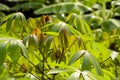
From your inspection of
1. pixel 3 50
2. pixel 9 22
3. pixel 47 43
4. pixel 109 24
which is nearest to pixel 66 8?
pixel 109 24

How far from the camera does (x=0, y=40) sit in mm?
800

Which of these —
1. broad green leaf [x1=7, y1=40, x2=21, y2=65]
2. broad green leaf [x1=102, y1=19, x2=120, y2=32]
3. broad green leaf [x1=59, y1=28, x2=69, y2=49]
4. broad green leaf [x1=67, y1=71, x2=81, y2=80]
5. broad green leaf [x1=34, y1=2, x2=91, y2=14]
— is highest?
broad green leaf [x1=34, y1=2, x2=91, y2=14]

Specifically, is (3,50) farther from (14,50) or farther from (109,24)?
(109,24)

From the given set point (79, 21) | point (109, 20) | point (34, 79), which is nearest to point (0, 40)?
point (34, 79)

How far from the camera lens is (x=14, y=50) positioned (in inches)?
30.8

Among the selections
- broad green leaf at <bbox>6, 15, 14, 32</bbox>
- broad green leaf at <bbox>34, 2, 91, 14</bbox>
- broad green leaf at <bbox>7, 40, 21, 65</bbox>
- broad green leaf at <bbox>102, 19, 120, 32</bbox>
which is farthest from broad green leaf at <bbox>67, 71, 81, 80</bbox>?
broad green leaf at <bbox>34, 2, 91, 14</bbox>

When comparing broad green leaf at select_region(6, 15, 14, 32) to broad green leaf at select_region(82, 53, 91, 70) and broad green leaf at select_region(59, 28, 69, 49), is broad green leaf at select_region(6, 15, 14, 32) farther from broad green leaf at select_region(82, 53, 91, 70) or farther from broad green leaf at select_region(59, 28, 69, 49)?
broad green leaf at select_region(82, 53, 91, 70)

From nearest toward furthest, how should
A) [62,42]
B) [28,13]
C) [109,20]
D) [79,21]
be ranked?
[62,42] < [79,21] < [109,20] < [28,13]

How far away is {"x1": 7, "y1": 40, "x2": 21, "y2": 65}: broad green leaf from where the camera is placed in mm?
777

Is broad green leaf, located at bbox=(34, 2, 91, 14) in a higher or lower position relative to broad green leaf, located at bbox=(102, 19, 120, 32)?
higher

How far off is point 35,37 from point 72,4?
1.90 metres

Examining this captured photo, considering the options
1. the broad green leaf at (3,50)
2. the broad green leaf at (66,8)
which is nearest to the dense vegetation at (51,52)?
the broad green leaf at (3,50)

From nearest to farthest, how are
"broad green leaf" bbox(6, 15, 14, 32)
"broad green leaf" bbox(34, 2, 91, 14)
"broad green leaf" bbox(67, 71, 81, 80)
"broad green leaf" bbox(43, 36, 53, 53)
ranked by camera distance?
"broad green leaf" bbox(67, 71, 81, 80) < "broad green leaf" bbox(43, 36, 53, 53) < "broad green leaf" bbox(6, 15, 14, 32) < "broad green leaf" bbox(34, 2, 91, 14)

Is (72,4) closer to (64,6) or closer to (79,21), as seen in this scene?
(64,6)
